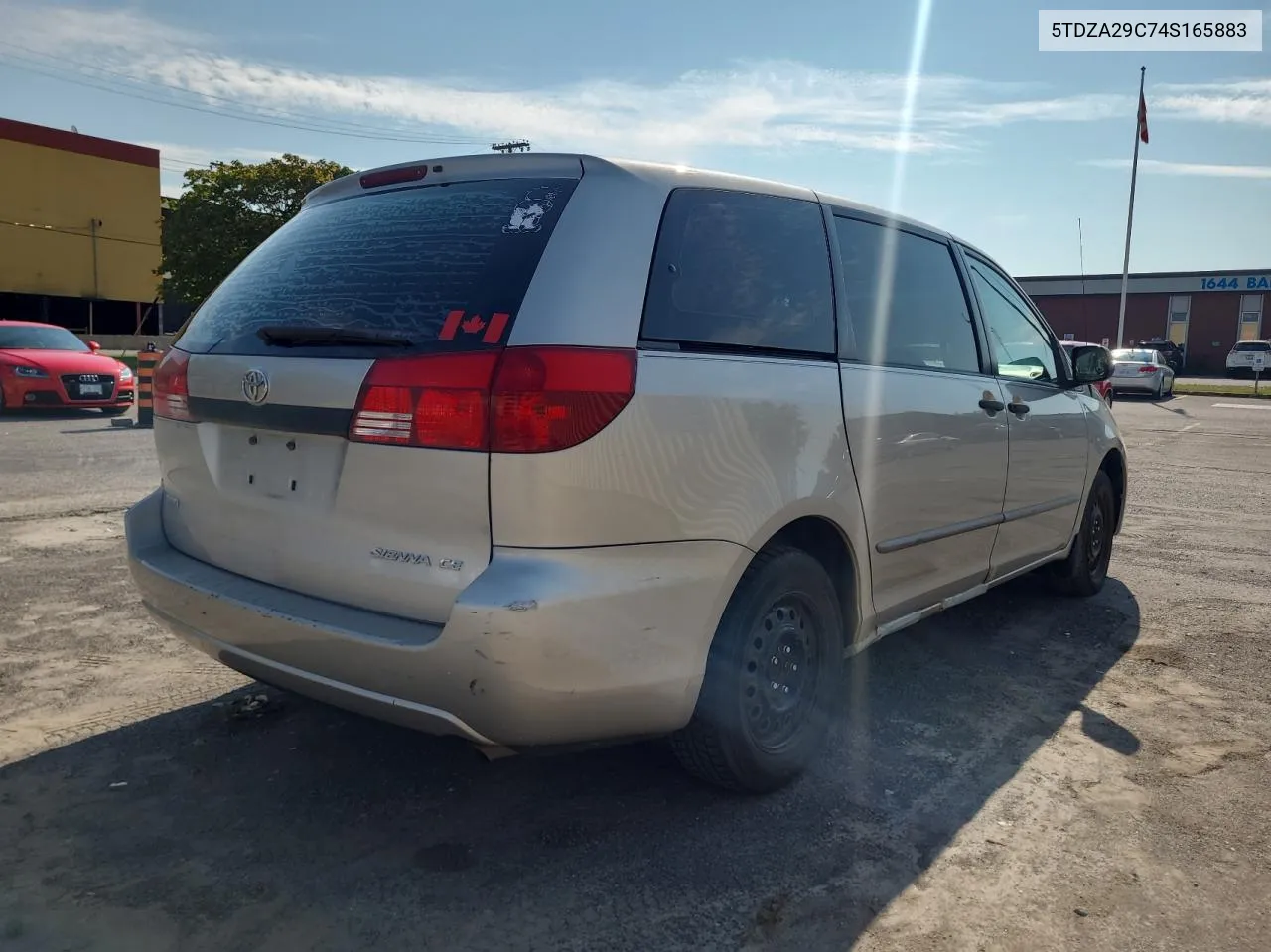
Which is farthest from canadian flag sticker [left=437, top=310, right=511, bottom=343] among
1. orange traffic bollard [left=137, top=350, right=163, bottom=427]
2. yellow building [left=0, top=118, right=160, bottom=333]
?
yellow building [left=0, top=118, right=160, bottom=333]

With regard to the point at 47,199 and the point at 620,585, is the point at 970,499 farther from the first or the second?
the point at 47,199

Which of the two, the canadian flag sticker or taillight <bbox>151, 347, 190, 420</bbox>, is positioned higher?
the canadian flag sticker

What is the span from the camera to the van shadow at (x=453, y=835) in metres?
2.46

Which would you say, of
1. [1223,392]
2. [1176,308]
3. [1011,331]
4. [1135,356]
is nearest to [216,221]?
[1135,356]

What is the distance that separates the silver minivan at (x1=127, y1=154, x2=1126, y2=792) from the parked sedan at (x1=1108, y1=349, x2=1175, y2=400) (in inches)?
1108

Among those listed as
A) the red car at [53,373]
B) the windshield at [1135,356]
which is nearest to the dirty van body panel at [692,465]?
the red car at [53,373]

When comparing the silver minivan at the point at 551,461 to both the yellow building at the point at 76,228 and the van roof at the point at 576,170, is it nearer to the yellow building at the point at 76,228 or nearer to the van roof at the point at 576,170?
the van roof at the point at 576,170

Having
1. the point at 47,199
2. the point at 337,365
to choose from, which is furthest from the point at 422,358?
the point at 47,199

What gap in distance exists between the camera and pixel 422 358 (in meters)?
2.53

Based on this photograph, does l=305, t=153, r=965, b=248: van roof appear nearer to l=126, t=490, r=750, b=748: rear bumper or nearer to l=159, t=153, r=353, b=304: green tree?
l=126, t=490, r=750, b=748: rear bumper

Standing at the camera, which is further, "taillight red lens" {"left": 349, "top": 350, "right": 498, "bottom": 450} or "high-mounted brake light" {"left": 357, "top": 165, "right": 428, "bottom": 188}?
"high-mounted brake light" {"left": 357, "top": 165, "right": 428, "bottom": 188}

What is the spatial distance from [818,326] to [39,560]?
4548 mm

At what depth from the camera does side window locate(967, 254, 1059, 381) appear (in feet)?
15.1

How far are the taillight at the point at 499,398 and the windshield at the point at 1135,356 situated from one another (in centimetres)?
3004
